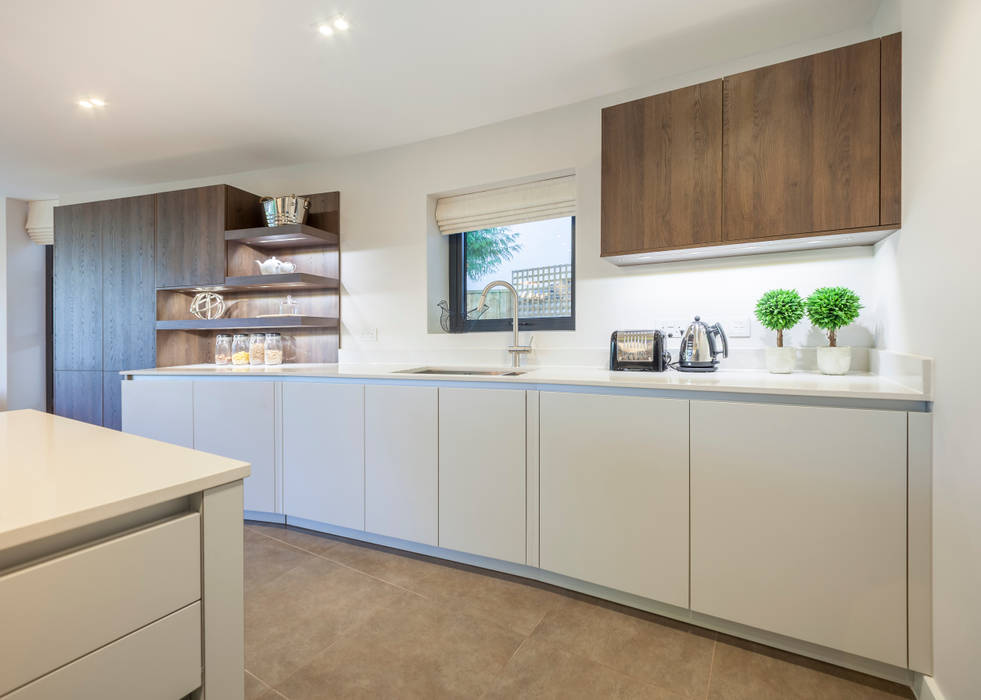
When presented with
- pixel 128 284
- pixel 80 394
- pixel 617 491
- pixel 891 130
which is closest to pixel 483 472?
pixel 617 491

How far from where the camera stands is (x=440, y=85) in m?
2.38

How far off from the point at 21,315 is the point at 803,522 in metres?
6.41

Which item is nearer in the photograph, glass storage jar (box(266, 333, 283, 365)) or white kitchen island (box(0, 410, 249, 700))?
white kitchen island (box(0, 410, 249, 700))

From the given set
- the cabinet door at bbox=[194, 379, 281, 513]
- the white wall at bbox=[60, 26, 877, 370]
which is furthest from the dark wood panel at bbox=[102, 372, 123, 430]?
the white wall at bbox=[60, 26, 877, 370]

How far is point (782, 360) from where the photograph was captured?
195 centimetres

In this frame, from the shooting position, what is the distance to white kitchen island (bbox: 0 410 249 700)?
0.58 m

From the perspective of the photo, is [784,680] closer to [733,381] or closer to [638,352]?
[733,381]

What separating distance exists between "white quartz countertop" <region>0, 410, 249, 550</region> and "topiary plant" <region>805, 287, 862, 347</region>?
6.71 ft

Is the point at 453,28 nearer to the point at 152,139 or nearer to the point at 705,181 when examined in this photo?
the point at 705,181

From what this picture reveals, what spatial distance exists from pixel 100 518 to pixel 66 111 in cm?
318

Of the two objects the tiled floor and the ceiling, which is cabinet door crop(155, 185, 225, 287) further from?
the tiled floor

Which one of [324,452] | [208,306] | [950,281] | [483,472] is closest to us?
[950,281]

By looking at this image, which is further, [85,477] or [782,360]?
[782,360]

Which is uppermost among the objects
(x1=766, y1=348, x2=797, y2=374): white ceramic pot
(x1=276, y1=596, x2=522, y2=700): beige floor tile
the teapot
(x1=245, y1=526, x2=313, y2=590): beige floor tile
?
the teapot
